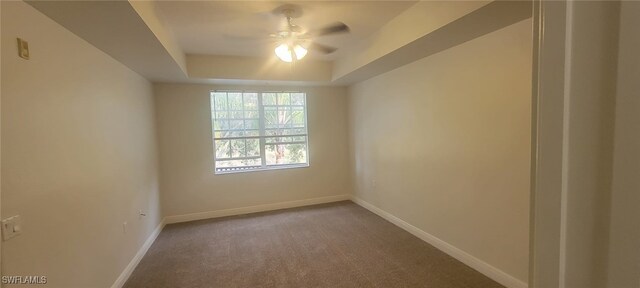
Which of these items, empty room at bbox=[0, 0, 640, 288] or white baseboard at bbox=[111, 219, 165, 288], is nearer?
empty room at bbox=[0, 0, 640, 288]

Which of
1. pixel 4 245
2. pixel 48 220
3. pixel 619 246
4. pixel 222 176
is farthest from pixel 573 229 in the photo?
pixel 222 176

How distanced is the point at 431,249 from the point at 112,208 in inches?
128

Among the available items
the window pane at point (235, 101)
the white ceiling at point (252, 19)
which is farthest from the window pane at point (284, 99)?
the white ceiling at point (252, 19)

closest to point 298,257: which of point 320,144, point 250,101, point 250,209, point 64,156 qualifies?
point 250,209

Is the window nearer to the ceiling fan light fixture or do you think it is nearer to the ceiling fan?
the ceiling fan

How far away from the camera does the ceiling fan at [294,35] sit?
98.2 inches

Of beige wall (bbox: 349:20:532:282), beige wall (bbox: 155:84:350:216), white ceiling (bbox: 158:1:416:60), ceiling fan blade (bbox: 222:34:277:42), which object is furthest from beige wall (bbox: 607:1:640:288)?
beige wall (bbox: 155:84:350:216)

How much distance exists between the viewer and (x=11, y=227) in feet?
4.78

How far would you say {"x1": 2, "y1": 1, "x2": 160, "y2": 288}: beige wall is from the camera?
1526 millimetres

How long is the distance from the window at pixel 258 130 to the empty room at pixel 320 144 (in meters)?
0.03

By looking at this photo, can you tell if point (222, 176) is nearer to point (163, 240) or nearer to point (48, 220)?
point (163, 240)

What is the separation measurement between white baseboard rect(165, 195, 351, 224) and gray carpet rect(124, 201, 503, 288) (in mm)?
196

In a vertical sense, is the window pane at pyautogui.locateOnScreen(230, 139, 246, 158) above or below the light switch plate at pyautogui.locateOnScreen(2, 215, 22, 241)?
above

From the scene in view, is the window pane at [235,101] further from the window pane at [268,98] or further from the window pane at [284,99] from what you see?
the window pane at [284,99]
